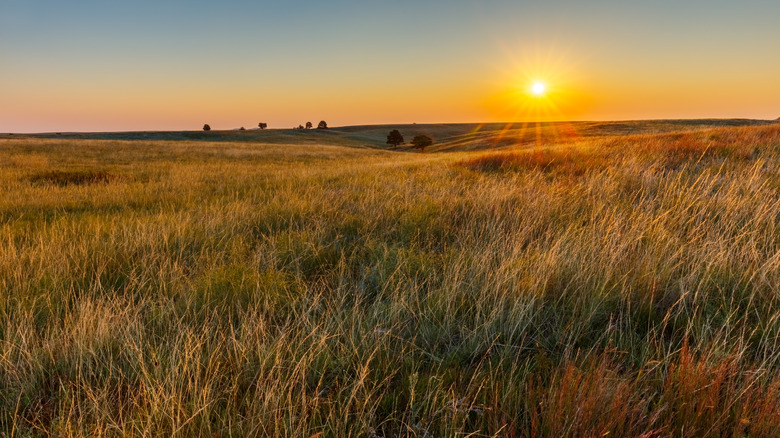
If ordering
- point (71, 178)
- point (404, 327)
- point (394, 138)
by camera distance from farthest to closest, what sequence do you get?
point (394, 138)
point (71, 178)
point (404, 327)

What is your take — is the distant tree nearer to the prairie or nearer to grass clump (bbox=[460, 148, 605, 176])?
grass clump (bbox=[460, 148, 605, 176])

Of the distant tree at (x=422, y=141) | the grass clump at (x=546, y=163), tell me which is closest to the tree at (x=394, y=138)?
the distant tree at (x=422, y=141)

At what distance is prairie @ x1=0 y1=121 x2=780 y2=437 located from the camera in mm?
1353

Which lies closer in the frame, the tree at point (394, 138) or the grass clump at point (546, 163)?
the grass clump at point (546, 163)

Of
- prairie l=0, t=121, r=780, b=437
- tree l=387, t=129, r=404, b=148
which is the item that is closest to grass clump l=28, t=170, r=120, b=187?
prairie l=0, t=121, r=780, b=437

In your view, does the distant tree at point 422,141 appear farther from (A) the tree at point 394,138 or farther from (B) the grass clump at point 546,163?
(B) the grass clump at point 546,163

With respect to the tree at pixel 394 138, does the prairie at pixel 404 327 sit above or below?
below

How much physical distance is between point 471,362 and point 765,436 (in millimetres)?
1020

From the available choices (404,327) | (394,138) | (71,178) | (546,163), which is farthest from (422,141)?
(404,327)

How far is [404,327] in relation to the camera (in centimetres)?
201

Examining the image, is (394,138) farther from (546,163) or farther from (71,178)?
(546,163)

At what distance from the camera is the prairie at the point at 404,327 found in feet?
4.44

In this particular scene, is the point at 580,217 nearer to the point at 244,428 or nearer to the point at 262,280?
the point at 262,280

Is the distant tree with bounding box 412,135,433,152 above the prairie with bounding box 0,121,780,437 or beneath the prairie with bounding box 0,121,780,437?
above
